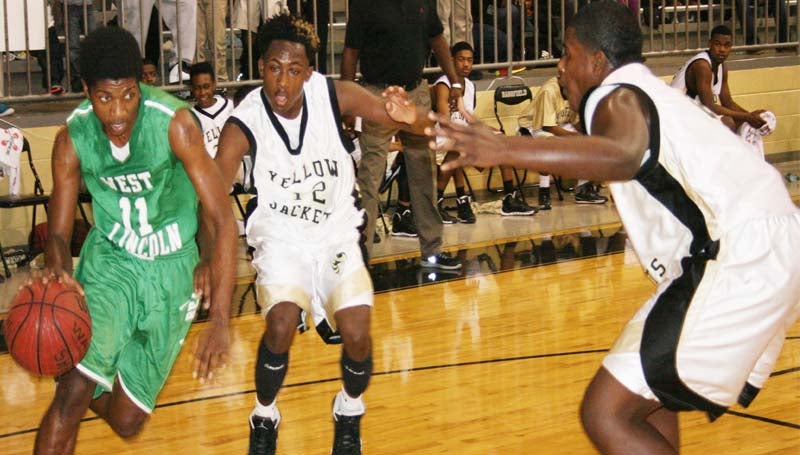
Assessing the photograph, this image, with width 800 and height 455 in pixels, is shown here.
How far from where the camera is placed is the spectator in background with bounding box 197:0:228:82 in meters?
11.2

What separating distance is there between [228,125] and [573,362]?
99.5 inches

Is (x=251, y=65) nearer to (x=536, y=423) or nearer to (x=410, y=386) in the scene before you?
(x=410, y=386)

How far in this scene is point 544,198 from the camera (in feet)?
39.9

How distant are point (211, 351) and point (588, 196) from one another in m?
8.81

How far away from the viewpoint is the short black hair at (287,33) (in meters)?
5.37

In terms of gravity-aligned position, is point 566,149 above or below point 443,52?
below

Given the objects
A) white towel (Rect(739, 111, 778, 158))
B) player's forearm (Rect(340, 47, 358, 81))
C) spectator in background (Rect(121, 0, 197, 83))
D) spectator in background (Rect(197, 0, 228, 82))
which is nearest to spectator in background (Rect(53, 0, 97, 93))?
spectator in background (Rect(121, 0, 197, 83))

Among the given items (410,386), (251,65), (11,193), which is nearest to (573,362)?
(410,386)

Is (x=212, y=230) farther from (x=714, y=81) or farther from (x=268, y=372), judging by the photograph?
(x=714, y=81)

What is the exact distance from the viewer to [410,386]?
646 centimetres

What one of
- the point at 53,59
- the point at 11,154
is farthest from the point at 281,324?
the point at 53,59

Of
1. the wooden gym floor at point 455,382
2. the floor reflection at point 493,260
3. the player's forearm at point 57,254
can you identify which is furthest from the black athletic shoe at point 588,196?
the player's forearm at point 57,254

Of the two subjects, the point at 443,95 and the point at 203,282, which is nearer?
the point at 203,282

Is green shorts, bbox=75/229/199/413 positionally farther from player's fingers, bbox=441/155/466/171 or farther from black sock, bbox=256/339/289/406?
player's fingers, bbox=441/155/466/171
